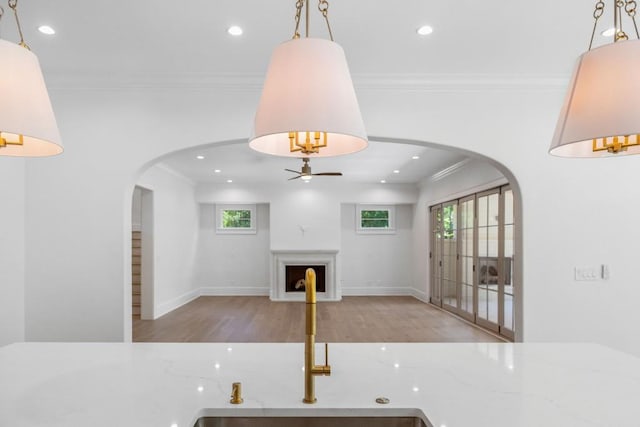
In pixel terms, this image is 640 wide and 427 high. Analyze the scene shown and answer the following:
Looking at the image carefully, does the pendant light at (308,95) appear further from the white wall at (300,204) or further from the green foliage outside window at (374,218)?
the green foliage outside window at (374,218)

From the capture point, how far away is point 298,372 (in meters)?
1.49

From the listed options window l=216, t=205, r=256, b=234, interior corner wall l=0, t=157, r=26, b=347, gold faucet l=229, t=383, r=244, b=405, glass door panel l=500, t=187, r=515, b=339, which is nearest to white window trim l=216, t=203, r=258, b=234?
window l=216, t=205, r=256, b=234

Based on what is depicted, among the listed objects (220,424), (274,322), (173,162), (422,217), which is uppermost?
(173,162)

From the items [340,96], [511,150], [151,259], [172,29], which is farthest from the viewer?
[151,259]

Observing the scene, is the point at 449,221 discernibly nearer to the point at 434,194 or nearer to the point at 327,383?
the point at 434,194

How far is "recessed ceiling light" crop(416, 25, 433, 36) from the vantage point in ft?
9.02

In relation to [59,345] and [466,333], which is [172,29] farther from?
[466,333]

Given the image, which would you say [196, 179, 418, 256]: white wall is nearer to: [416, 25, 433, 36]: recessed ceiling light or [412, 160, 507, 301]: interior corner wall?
[412, 160, 507, 301]: interior corner wall

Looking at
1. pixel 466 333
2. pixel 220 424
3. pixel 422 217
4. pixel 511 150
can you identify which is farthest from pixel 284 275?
pixel 220 424

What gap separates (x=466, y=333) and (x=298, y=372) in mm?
5081

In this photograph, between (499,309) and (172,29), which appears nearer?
(172,29)

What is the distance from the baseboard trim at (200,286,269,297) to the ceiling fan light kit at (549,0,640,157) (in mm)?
9026

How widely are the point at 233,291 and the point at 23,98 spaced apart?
354 inches

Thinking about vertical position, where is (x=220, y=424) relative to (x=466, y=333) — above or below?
above
